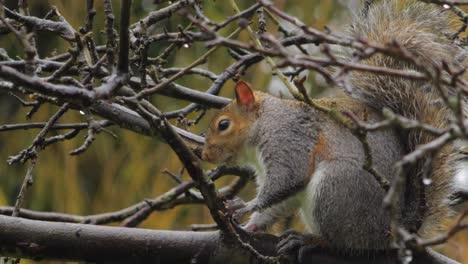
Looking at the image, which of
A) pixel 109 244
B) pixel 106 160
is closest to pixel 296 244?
pixel 109 244

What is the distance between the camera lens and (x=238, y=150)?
2.71 metres

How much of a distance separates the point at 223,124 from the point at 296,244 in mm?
561

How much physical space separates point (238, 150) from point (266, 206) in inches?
10.8

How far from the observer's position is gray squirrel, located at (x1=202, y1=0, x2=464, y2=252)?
2.36 meters

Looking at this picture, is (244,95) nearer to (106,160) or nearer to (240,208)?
(240,208)

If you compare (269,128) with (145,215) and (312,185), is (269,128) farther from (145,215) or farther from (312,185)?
(145,215)

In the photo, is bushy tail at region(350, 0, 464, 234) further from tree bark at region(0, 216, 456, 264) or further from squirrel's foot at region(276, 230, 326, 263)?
tree bark at region(0, 216, 456, 264)

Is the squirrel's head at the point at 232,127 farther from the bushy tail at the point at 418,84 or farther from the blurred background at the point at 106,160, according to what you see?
the blurred background at the point at 106,160

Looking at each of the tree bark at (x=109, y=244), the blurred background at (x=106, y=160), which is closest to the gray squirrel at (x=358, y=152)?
the tree bark at (x=109, y=244)

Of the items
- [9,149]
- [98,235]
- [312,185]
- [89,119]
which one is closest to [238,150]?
[312,185]

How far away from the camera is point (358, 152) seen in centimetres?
244

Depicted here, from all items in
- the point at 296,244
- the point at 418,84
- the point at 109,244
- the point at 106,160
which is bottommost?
the point at 296,244

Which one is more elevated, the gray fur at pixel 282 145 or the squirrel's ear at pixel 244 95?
the squirrel's ear at pixel 244 95

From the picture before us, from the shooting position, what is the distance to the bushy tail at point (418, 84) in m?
2.33
